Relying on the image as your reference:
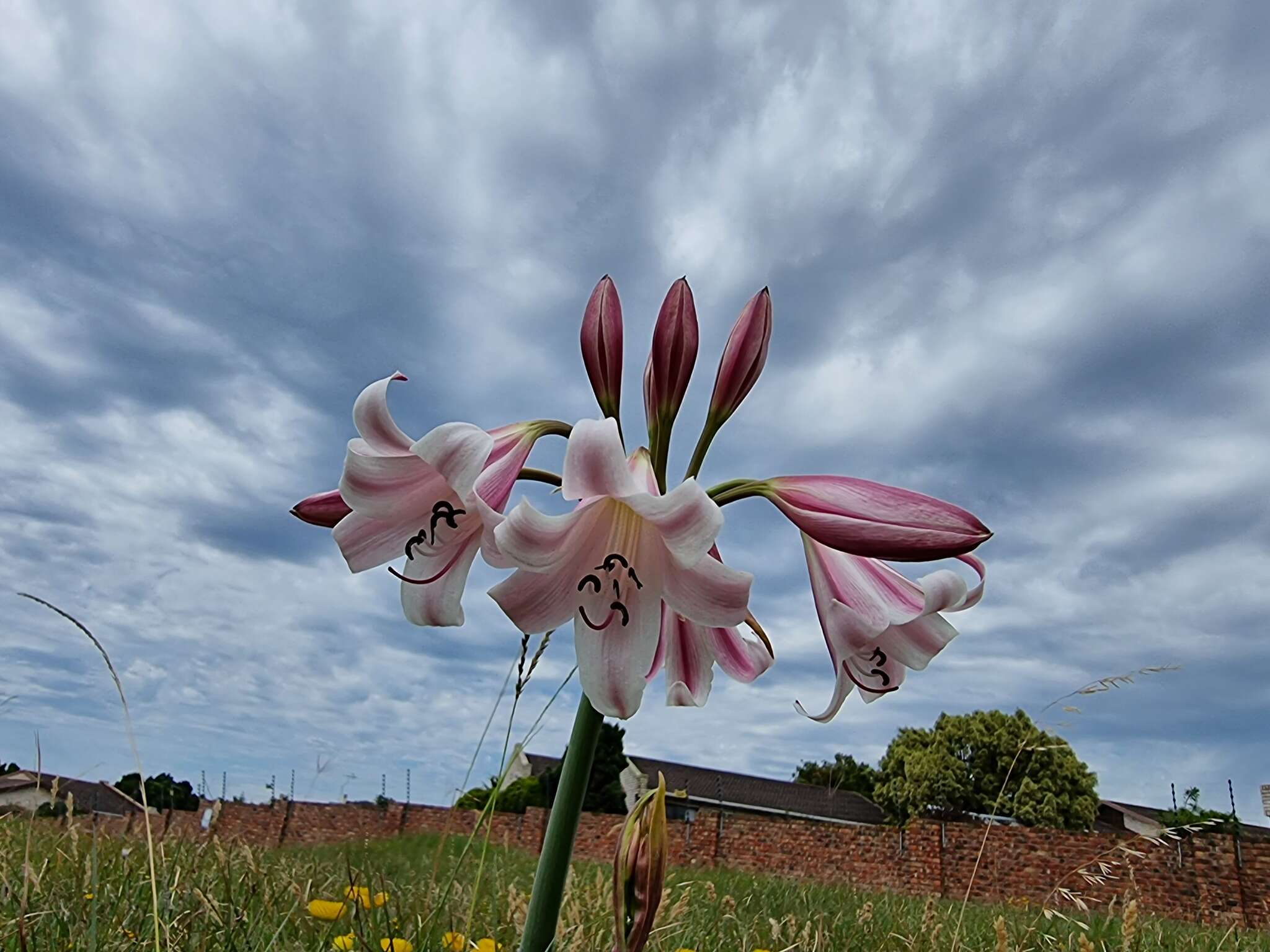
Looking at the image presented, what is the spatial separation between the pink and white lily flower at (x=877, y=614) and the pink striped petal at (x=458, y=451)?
49 centimetres

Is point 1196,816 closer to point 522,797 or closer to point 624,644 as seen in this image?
point 522,797

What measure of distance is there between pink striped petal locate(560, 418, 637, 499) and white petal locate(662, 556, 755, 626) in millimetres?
136

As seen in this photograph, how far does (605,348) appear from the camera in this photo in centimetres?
152

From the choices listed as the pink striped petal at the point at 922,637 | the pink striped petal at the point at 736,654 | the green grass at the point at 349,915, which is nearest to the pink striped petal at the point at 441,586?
the pink striped petal at the point at 736,654

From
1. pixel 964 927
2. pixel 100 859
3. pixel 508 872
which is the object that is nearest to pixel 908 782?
pixel 508 872

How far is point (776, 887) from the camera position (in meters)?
6.52

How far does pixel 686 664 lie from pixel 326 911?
1.60 m

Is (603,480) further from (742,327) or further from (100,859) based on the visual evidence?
(100,859)

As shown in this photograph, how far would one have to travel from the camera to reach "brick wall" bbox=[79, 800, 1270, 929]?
42.9 ft

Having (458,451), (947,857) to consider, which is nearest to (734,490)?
(458,451)

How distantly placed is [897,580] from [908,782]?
33.9 meters

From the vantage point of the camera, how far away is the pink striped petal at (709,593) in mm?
1188

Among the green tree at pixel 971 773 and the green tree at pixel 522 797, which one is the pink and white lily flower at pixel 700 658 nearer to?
the green tree at pixel 522 797

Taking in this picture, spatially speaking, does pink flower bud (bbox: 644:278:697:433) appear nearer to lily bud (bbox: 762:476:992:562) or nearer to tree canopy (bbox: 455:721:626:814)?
lily bud (bbox: 762:476:992:562)
